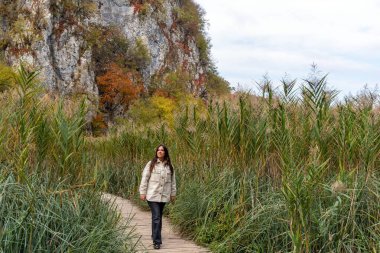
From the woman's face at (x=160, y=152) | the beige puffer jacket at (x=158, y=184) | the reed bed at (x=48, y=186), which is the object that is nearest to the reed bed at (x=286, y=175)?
the reed bed at (x=48, y=186)

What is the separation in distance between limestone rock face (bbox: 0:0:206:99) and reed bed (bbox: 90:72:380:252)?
27132 millimetres

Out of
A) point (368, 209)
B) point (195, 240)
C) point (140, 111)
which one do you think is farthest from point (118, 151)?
point (140, 111)

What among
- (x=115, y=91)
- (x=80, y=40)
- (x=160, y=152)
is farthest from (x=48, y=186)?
(x=80, y=40)

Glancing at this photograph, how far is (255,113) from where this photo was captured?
24.0 ft

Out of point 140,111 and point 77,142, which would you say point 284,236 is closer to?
point 77,142

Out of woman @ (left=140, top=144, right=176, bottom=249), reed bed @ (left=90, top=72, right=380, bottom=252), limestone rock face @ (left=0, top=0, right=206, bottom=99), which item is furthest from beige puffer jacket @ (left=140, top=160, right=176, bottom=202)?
limestone rock face @ (left=0, top=0, right=206, bottom=99)

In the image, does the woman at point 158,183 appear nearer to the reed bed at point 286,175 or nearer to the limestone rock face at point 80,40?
the reed bed at point 286,175

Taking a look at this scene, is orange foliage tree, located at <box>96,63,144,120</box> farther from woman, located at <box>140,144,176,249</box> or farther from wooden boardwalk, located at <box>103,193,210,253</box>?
woman, located at <box>140,144,176,249</box>

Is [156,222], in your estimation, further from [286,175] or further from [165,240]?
[286,175]

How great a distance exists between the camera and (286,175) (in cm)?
473

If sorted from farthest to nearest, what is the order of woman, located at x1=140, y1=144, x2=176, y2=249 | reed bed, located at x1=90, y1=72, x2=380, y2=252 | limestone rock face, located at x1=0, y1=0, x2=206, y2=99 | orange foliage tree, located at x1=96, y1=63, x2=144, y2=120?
orange foliage tree, located at x1=96, y1=63, x2=144, y2=120
limestone rock face, located at x1=0, y1=0, x2=206, y2=99
woman, located at x1=140, y1=144, x2=176, y2=249
reed bed, located at x1=90, y1=72, x2=380, y2=252

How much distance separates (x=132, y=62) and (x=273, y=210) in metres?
43.2

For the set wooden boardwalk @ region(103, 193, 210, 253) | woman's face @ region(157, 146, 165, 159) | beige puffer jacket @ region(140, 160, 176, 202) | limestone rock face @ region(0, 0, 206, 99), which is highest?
limestone rock face @ region(0, 0, 206, 99)

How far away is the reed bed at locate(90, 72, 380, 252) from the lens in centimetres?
491
